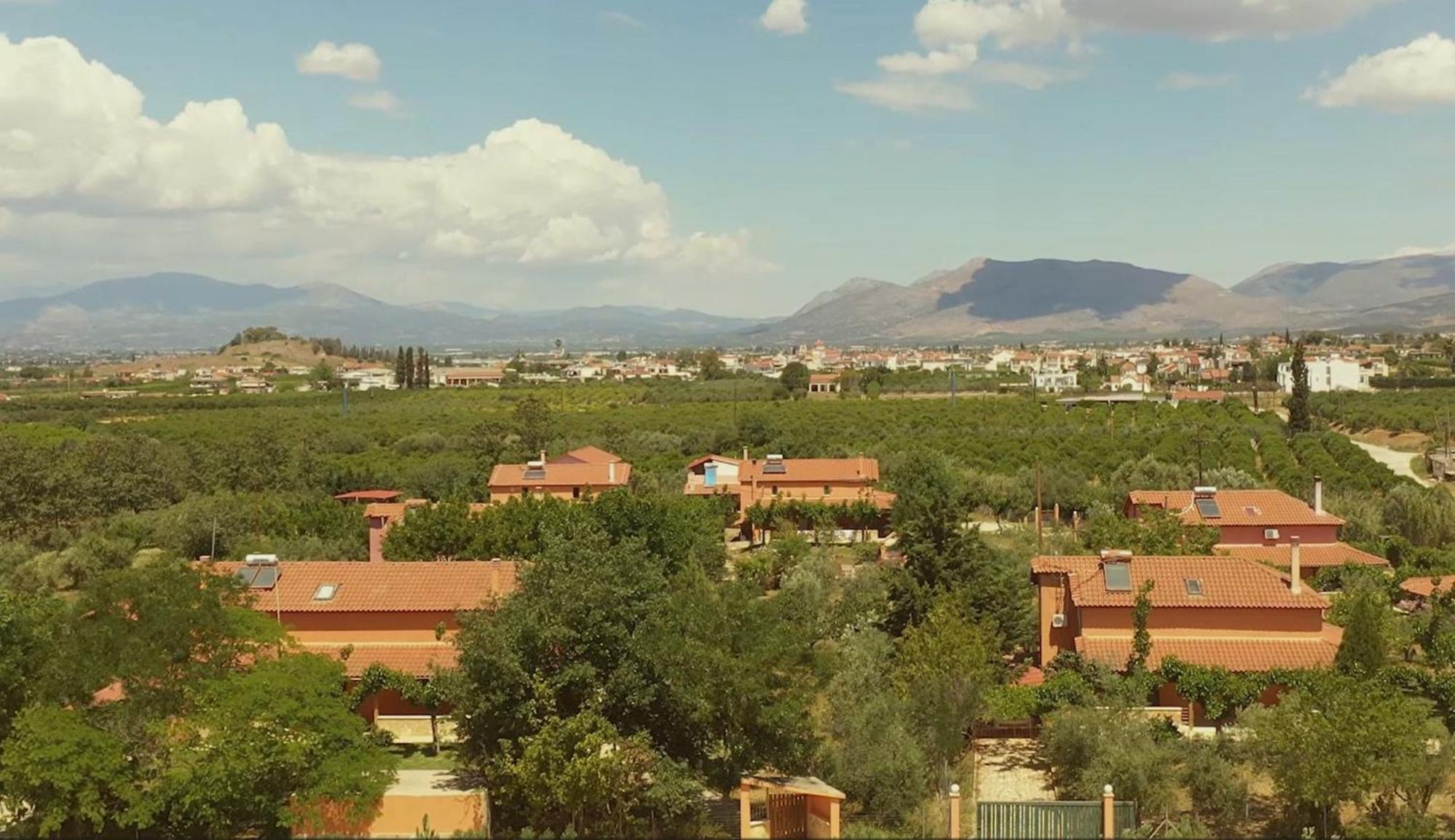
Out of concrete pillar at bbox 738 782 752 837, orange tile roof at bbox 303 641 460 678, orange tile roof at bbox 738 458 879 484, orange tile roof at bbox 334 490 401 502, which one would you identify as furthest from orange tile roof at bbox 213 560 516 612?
orange tile roof at bbox 334 490 401 502

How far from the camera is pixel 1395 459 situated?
72438 mm

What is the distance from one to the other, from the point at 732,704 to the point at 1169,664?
9.95m

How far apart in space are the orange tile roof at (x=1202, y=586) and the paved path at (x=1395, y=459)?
4301 cm

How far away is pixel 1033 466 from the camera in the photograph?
55812 mm

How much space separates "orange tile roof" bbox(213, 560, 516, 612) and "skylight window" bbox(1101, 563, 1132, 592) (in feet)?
40.5

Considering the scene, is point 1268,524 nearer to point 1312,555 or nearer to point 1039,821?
point 1312,555

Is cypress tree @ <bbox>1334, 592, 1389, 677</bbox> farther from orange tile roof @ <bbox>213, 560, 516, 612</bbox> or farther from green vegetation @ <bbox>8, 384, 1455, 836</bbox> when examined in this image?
orange tile roof @ <bbox>213, 560, 516, 612</bbox>

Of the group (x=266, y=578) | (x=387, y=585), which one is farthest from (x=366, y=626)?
(x=266, y=578)

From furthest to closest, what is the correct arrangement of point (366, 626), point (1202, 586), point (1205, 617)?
point (366, 626)
point (1202, 586)
point (1205, 617)

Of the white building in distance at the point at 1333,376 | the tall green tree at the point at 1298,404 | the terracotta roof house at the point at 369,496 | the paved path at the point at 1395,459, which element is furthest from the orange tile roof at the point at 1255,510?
the white building in distance at the point at 1333,376

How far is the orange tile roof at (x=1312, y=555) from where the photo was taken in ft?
116

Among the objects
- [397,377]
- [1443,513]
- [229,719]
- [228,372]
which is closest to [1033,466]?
[1443,513]

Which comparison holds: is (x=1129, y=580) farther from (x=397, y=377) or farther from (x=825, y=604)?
(x=397, y=377)

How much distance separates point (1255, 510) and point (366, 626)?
28.3 m
